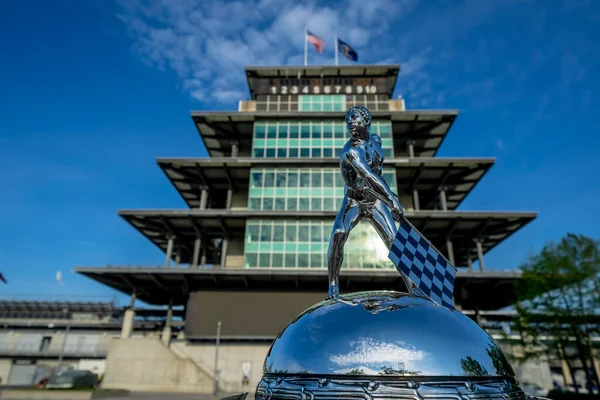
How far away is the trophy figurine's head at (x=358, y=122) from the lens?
15.5 feet

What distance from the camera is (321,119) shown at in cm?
3672

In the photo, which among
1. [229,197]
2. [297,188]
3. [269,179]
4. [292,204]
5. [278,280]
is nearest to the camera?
[278,280]

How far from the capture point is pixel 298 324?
3.08 m

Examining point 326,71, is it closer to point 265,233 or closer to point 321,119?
point 321,119

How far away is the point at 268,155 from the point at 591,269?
25.5m

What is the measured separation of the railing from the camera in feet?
156

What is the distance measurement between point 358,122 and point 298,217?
26973mm

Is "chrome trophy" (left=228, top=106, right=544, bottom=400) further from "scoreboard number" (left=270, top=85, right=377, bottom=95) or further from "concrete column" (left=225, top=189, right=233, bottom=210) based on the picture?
"scoreboard number" (left=270, top=85, right=377, bottom=95)

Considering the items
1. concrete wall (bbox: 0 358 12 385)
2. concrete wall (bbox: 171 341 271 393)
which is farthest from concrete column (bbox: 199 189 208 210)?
concrete wall (bbox: 0 358 12 385)

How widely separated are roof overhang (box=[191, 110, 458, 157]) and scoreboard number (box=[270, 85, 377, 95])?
5359 millimetres

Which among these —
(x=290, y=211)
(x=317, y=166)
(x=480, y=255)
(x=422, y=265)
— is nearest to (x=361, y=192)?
(x=422, y=265)

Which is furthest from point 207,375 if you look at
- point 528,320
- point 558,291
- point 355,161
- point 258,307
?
point 355,161

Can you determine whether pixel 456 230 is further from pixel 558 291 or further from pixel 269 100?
pixel 269 100

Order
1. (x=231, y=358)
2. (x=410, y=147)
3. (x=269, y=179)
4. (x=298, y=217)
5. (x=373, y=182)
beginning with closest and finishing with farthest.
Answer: (x=373, y=182), (x=231, y=358), (x=298, y=217), (x=269, y=179), (x=410, y=147)
